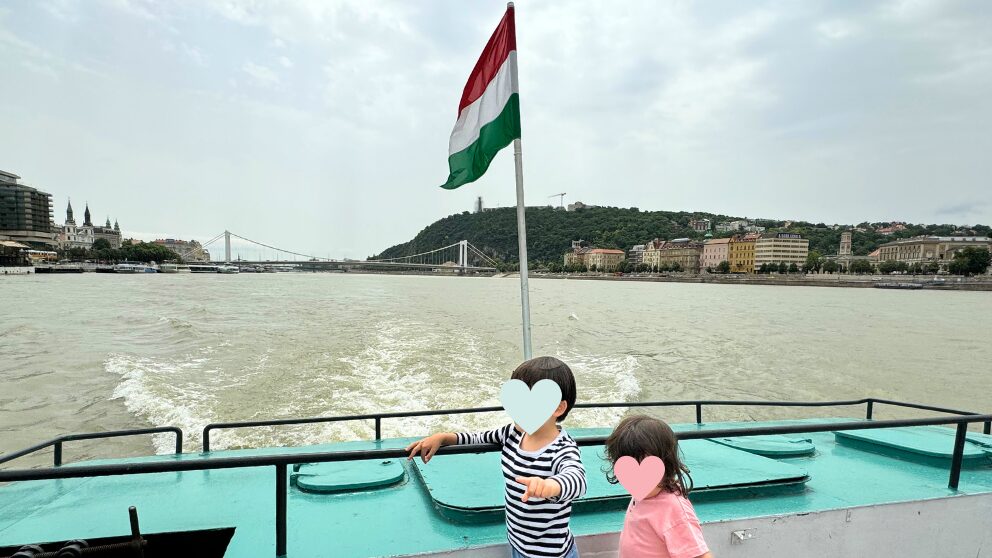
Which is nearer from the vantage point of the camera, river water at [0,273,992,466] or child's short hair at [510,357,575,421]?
child's short hair at [510,357,575,421]

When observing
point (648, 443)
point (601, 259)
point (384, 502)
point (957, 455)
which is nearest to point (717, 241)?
point (601, 259)

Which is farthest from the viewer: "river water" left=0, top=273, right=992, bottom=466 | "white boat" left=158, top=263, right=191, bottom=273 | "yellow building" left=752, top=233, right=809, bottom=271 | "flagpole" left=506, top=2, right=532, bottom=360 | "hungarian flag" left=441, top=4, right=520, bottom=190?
"yellow building" left=752, top=233, right=809, bottom=271

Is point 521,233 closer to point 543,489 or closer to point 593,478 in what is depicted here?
point 593,478

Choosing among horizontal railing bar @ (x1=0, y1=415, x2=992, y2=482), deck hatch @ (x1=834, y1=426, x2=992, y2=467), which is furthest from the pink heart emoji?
deck hatch @ (x1=834, y1=426, x2=992, y2=467)

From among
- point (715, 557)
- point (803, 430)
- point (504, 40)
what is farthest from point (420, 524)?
point (504, 40)

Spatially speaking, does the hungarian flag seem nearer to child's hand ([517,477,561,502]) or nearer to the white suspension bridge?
child's hand ([517,477,561,502])

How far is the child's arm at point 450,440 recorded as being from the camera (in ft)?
6.30

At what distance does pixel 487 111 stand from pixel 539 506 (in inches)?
123

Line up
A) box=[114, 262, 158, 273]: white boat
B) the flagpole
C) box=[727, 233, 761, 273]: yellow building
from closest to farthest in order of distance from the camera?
1. the flagpole
2. box=[114, 262, 158, 273]: white boat
3. box=[727, 233, 761, 273]: yellow building

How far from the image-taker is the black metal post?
1.88 meters

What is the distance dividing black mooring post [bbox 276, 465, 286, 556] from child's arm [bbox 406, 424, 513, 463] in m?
0.45

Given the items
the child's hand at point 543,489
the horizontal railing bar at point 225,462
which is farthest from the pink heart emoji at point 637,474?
the horizontal railing bar at point 225,462

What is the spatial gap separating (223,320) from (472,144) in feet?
72.7

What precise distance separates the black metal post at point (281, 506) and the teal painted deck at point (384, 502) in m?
0.27
